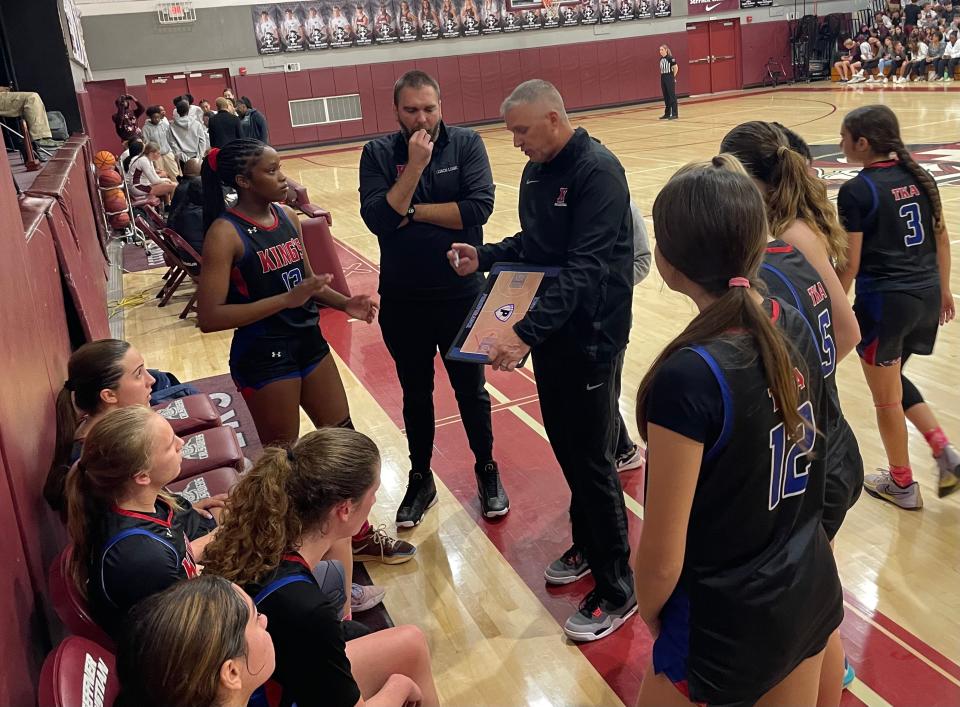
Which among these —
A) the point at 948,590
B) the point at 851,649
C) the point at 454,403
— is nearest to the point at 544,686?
the point at 851,649

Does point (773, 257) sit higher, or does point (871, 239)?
point (773, 257)

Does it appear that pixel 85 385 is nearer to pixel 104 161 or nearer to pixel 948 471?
pixel 948 471

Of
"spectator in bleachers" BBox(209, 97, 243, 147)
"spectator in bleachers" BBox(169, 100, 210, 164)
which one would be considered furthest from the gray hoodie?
"spectator in bleachers" BBox(209, 97, 243, 147)

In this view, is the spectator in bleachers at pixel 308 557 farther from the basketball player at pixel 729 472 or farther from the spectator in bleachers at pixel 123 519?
the basketball player at pixel 729 472

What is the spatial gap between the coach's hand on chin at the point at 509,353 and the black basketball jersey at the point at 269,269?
1089mm

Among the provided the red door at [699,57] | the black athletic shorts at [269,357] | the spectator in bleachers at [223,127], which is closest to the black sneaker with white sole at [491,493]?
the black athletic shorts at [269,357]

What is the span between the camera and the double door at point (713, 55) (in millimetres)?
30047

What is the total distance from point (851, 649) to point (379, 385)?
407 cm

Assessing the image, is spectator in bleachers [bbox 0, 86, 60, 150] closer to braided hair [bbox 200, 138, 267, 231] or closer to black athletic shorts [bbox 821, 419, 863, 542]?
braided hair [bbox 200, 138, 267, 231]

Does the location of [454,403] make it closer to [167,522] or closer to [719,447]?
[167,522]

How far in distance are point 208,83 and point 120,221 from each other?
12285 millimetres

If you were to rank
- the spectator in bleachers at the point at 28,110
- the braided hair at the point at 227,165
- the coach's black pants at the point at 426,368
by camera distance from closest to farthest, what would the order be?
the braided hair at the point at 227,165 → the coach's black pants at the point at 426,368 → the spectator in bleachers at the point at 28,110

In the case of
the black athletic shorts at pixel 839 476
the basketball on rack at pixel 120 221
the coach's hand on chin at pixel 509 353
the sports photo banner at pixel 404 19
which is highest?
the sports photo banner at pixel 404 19

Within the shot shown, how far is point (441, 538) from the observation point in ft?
13.6
